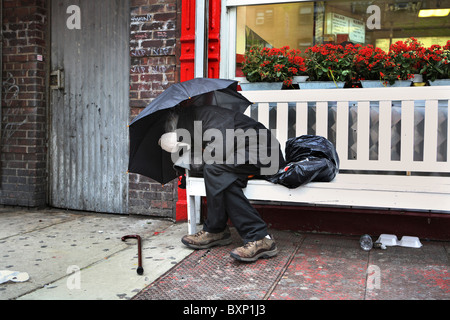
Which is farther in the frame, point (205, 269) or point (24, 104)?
point (24, 104)

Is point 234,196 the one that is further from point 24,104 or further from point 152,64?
point 24,104

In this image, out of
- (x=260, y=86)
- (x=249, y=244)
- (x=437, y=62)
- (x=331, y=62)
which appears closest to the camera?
(x=249, y=244)

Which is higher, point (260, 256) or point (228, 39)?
point (228, 39)

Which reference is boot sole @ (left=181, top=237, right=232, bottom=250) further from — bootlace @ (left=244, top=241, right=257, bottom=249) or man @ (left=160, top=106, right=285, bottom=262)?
bootlace @ (left=244, top=241, right=257, bottom=249)

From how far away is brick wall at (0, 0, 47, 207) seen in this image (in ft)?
18.3

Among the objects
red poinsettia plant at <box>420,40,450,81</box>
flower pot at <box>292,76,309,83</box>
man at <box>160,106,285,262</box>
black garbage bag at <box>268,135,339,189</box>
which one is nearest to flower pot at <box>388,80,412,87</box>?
red poinsettia plant at <box>420,40,450,81</box>

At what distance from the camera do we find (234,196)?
12.1ft

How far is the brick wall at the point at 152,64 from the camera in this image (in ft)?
16.4

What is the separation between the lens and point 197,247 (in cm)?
396

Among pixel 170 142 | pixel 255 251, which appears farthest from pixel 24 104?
pixel 255 251

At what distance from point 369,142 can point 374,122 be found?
0.19 metres

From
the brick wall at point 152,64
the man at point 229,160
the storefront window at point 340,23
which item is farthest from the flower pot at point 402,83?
the brick wall at point 152,64

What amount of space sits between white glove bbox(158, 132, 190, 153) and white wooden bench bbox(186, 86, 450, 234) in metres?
0.32

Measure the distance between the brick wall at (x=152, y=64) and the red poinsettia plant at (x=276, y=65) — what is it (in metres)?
0.87
